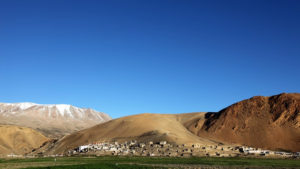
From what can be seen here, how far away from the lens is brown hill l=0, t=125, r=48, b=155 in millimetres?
130625

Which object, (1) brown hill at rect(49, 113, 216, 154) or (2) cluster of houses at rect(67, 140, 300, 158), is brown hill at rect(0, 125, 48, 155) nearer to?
(1) brown hill at rect(49, 113, 216, 154)

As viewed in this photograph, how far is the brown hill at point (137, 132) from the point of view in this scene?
11056 cm

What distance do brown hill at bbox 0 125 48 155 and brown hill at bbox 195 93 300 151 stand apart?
224ft

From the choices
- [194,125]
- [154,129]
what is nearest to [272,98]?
[194,125]

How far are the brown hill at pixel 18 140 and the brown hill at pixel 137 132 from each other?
1708 centimetres

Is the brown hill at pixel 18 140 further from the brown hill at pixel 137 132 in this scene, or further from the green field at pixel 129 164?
the green field at pixel 129 164

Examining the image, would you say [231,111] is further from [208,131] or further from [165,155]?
[165,155]

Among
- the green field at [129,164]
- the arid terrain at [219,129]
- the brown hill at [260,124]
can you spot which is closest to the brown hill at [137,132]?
the arid terrain at [219,129]

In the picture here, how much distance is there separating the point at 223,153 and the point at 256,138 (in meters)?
32.2

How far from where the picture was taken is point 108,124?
140m

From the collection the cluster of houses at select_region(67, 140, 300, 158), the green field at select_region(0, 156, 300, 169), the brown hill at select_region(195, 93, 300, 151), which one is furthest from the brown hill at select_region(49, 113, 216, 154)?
the green field at select_region(0, 156, 300, 169)

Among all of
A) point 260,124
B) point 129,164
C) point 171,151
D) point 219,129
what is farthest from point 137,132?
point 129,164

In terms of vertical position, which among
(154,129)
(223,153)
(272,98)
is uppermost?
(272,98)

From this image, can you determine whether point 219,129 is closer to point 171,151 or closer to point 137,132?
point 137,132
